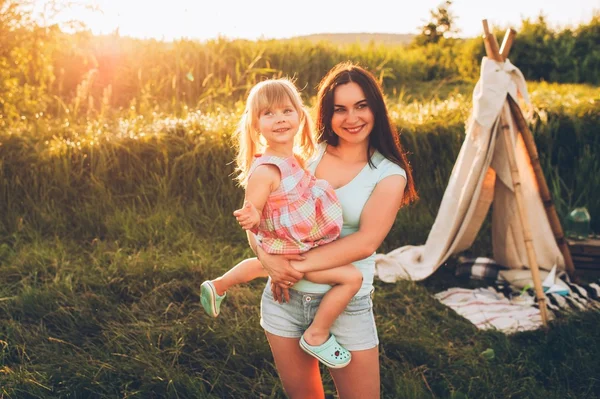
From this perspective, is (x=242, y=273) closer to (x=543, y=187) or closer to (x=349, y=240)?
(x=349, y=240)

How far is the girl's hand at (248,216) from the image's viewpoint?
2002 millimetres

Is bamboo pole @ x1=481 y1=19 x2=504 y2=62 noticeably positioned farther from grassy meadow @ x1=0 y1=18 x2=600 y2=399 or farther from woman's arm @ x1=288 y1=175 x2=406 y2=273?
woman's arm @ x1=288 y1=175 x2=406 y2=273

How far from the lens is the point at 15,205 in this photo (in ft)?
18.5

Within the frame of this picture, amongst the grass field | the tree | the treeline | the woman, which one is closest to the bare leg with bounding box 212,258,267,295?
the woman

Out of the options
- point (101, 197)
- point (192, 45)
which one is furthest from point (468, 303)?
point (192, 45)

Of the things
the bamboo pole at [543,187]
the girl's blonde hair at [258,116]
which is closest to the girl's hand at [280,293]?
the girl's blonde hair at [258,116]

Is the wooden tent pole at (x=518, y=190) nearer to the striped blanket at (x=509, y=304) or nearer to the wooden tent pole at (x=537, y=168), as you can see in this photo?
the wooden tent pole at (x=537, y=168)

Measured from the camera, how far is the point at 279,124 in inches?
85.1

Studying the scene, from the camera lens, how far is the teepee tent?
4609 millimetres

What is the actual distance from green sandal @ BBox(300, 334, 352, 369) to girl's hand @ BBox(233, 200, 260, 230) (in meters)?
0.47

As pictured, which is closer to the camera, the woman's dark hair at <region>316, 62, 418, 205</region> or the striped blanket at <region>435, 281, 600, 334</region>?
the woman's dark hair at <region>316, 62, 418, 205</region>

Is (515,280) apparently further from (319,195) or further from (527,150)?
(319,195)

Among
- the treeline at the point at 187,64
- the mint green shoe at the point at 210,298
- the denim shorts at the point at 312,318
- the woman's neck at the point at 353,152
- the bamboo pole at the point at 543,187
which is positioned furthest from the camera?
the treeline at the point at 187,64

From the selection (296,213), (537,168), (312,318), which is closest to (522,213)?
(537,168)
